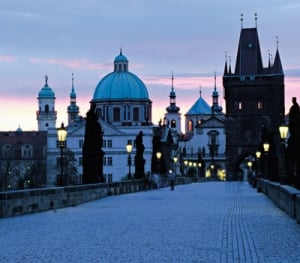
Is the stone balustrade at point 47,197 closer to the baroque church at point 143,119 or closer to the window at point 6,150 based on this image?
the baroque church at point 143,119

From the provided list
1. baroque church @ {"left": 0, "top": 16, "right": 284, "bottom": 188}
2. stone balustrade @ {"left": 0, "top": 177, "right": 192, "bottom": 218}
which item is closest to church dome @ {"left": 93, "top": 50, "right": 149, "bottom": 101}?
baroque church @ {"left": 0, "top": 16, "right": 284, "bottom": 188}

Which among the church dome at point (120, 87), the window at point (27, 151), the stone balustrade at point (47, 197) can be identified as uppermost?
the church dome at point (120, 87)

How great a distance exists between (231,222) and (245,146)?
120308 millimetres

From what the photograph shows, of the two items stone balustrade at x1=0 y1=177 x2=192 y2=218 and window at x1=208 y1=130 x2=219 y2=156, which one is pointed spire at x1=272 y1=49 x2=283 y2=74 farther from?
stone balustrade at x1=0 y1=177 x2=192 y2=218

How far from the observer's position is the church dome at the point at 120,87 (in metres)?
145

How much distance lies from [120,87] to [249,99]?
72.8 feet

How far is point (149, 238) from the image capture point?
16.7 metres

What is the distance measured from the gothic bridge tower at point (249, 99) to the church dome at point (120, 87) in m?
15.2

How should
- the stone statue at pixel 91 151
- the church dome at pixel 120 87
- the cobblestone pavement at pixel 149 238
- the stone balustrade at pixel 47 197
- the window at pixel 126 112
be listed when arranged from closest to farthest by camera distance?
the cobblestone pavement at pixel 149 238 < the stone balustrade at pixel 47 197 < the stone statue at pixel 91 151 < the window at pixel 126 112 < the church dome at pixel 120 87

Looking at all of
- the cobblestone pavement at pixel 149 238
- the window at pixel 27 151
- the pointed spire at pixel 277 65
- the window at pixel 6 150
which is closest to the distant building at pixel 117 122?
the window at pixel 27 151

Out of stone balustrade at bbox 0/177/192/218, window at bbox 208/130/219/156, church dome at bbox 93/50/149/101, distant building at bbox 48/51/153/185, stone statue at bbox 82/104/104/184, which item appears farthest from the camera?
window at bbox 208/130/219/156

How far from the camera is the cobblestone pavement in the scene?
13742mm

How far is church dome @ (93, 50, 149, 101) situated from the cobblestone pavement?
396 ft

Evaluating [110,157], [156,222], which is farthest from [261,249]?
[110,157]
